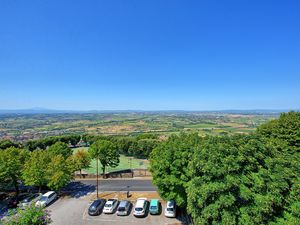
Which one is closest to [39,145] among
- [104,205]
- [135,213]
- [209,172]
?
[104,205]

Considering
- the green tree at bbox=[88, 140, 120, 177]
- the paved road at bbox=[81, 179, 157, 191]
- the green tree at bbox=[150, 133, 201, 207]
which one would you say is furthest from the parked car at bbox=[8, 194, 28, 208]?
the green tree at bbox=[150, 133, 201, 207]

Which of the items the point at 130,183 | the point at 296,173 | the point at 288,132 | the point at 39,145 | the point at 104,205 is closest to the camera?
the point at 296,173

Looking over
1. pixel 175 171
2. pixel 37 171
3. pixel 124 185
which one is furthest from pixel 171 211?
pixel 37 171

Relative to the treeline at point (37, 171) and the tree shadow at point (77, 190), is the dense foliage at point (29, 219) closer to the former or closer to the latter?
the treeline at point (37, 171)

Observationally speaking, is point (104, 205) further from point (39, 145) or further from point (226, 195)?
point (39, 145)

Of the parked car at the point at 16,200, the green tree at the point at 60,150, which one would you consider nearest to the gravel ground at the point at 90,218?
the parked car at the point at 16,200

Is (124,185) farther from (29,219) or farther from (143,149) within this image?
(143,149)
